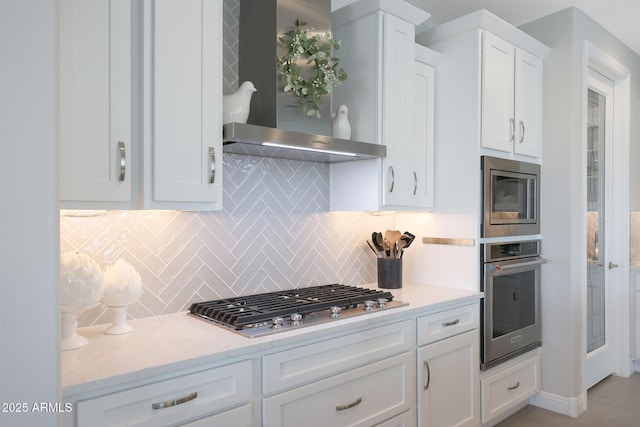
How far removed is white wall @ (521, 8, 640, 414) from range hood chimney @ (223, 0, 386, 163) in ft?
5.08

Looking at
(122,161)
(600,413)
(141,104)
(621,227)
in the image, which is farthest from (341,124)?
(621,227)

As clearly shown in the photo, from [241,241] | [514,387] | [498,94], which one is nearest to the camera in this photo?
[241,241]

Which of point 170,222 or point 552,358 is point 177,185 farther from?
point 552,358

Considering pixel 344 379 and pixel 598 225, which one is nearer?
pixel 344 379

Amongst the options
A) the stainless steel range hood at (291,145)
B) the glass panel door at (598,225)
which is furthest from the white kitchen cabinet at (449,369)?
the glass panel door at (598,225)

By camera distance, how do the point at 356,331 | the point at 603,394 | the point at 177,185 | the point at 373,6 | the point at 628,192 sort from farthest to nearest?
the point at 628,192 < the point at 603,394 < the point at 373,6 < the point at 356,331 < the point at 177,185

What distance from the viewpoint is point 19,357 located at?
3.44 ft

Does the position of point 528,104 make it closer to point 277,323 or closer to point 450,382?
point 450,382

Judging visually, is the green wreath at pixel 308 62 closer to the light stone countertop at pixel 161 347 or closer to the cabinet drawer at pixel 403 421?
the light stone countertop at pixel 161 347

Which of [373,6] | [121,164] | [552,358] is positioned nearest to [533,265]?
[552,358]

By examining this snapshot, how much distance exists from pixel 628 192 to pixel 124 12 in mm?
4009

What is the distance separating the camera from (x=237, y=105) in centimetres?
196

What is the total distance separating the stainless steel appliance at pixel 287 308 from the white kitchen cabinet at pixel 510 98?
1.23 meters

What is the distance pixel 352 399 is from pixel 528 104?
7.50ft
